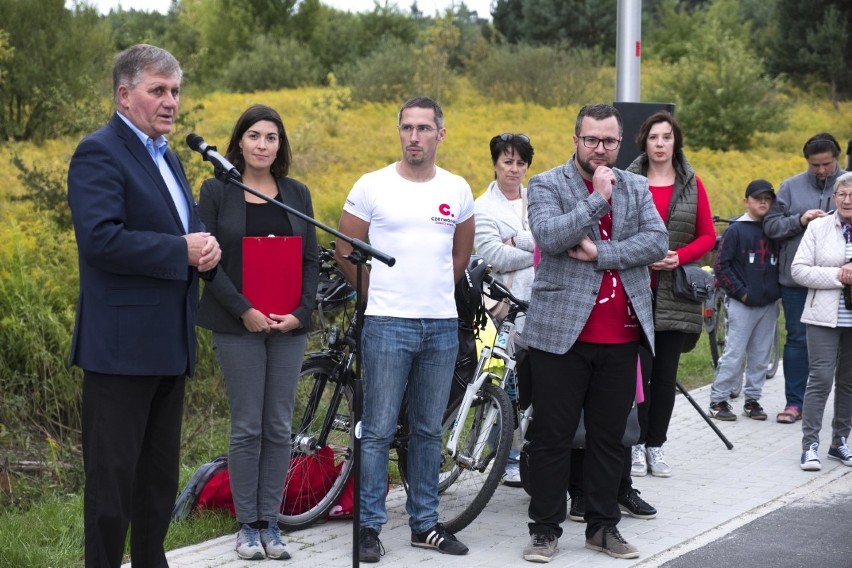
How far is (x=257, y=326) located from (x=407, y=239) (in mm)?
842

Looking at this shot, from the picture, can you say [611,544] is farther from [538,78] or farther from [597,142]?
[538,78]

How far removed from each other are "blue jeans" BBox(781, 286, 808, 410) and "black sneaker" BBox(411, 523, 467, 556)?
4239 mm

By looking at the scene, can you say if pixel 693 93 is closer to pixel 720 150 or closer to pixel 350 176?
pixel 720 150

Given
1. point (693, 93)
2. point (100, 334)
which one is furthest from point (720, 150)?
point (100, 334)

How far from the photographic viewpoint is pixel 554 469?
5.84m

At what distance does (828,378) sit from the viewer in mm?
7879

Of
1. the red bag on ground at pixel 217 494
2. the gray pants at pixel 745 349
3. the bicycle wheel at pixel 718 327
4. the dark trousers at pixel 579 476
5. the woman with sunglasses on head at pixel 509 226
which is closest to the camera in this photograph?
the red bag on ground at pixel 217 494

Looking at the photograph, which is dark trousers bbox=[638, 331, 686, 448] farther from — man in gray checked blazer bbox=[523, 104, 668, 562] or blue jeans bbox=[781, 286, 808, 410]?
blue jeans bbox=[781, 286, 808, 410]

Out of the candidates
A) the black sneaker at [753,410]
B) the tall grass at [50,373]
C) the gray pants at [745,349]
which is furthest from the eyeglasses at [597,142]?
the black sneaker at [753,410]

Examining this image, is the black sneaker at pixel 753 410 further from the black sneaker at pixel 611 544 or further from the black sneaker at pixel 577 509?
the black sneaker at pixel 611 544

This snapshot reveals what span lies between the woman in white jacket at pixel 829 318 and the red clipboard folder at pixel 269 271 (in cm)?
392

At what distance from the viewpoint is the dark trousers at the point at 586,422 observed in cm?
579

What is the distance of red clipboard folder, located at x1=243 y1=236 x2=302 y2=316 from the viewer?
18.1 ft

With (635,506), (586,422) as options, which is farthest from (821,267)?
(586,422)
